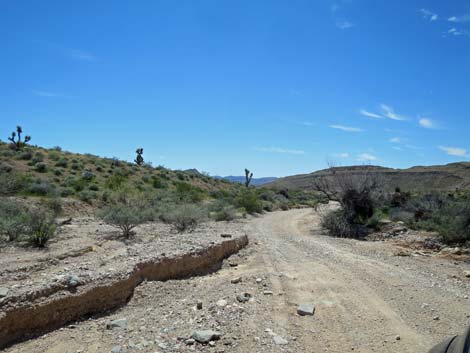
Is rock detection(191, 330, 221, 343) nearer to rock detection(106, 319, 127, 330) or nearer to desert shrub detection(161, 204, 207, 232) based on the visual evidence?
rock detection(106, 319, 127, 330)

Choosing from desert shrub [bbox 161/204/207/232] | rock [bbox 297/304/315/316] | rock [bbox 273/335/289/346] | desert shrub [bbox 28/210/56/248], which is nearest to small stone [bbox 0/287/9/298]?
rock [bbox 273/335/289/346]

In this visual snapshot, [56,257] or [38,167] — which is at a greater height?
[38,167]

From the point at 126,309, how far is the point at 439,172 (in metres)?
83.5

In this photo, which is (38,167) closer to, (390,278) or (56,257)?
(56,257)

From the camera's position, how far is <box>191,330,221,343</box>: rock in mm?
4906

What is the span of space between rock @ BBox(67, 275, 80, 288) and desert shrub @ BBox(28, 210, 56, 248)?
627cm

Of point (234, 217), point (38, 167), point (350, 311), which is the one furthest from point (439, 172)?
point (350, 311)

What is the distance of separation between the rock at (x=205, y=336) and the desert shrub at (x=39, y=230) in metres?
8.92

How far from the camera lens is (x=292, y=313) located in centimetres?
602

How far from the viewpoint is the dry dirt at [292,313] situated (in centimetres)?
499

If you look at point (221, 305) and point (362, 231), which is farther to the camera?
point (362, 231)

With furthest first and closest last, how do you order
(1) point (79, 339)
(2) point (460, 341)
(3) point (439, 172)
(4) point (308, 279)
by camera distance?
1. (3) point (439, 172)
2. (4) point (308, 279)
3. (1) point (79, 339)
4. (2) point (460, 341)

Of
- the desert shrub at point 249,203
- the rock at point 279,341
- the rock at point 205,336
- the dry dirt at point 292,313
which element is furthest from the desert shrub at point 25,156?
the rock at point 279,341

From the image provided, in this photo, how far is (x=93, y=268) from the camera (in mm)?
7309
